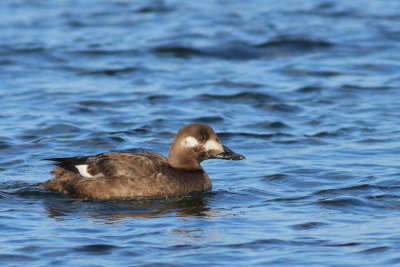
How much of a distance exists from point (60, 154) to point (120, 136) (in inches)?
52.8

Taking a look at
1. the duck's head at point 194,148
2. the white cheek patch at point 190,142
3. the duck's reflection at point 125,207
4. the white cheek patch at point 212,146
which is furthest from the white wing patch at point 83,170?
the white cheek patch at point 212,146

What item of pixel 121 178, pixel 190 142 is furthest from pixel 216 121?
pixel 121 178

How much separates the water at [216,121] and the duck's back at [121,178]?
0.52 feet

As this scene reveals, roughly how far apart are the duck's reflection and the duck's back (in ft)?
0.34

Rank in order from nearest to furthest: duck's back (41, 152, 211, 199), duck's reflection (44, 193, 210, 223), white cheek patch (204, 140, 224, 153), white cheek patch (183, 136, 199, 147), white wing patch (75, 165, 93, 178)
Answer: duck's reflection (44, 193, 210, 223), duck's back (41, 152, 211, 199), white wing patch (75, 165, 93, 178), white cheek patch (183, 136, 199, 147), white cheek patch (204, 140, 224, 153)

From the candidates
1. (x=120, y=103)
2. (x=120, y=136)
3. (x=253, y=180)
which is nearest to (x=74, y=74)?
(x=120, y=103)

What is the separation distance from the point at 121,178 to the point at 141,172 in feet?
0.83

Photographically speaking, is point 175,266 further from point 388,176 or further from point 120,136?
point 120,136

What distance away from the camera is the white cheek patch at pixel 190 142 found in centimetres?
1100

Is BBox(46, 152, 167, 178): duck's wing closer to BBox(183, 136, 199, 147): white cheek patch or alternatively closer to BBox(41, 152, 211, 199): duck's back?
BBox(41, 152, 211, 199): duck's back

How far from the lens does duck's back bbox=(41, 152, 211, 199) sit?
416 inches

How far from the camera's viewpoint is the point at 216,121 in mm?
15180

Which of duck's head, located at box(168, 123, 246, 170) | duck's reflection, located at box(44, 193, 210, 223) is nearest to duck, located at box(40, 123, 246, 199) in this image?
duck's head, located at box(168, 123, 246, 170)

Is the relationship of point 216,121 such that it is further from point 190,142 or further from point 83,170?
point 83,170
